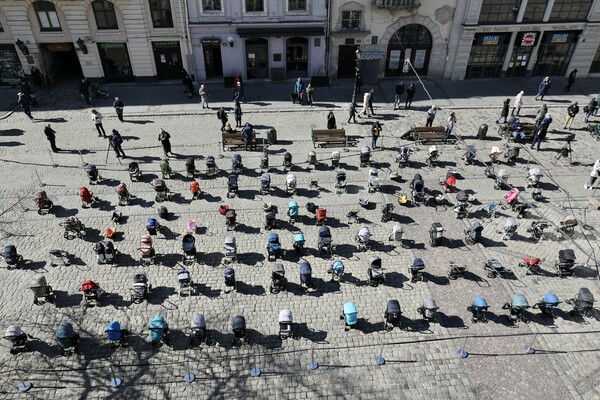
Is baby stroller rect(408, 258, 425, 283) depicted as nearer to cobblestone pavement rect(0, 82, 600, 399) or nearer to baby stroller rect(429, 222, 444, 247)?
cobblestone pavement rect(0, 82, 600, 399)

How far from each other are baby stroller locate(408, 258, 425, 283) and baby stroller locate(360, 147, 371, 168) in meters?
9.20

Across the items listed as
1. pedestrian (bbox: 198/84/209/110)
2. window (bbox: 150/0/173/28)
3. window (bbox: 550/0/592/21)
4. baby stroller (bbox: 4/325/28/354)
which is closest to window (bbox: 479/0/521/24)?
window (bbox: 550/0/592/21)

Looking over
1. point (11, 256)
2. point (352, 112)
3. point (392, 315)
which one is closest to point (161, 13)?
point (352, 112)

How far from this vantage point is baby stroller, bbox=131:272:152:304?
63.6 ft

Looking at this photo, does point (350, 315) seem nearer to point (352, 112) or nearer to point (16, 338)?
point (16, 338)

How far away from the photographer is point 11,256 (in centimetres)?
2088

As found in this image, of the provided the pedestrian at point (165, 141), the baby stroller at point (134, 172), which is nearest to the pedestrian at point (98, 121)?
the pedestrian at point (165, 141)

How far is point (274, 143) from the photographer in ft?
101

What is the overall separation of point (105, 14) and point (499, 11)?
31.5m

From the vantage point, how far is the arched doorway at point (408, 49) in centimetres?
3816

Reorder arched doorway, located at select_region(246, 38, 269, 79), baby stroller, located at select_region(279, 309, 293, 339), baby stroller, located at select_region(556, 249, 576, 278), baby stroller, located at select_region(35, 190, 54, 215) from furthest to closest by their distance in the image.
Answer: arched doorway, located at select_region(246, 38, 269, 79)
baby stroller, located at select_region(35, 190, 54, 215)
baby stroller, located at select_region(556, 249, 576, 278)
baby stroller, located at select_region(279, 309, 293, 339)

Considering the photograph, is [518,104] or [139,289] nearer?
[139,289]

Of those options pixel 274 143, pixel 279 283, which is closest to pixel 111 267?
pixel 279 283

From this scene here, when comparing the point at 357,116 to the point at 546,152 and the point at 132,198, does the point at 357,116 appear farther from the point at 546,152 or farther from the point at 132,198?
the point at 132,198
